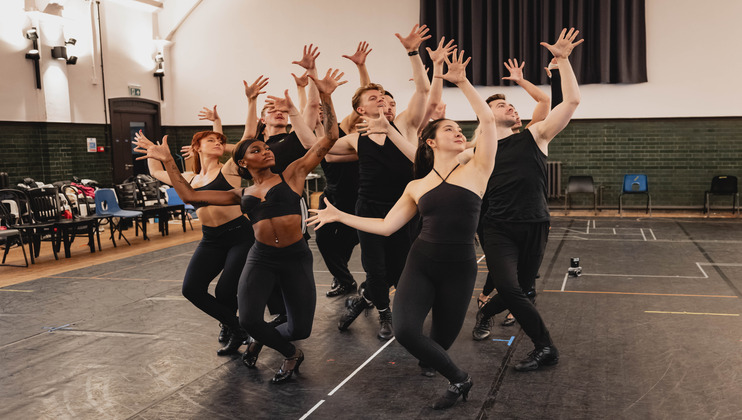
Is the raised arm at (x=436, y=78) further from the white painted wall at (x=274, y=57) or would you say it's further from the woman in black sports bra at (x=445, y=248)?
the white painted wall at (x=274, y=57)

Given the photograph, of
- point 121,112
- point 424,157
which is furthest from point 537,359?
point 121,112

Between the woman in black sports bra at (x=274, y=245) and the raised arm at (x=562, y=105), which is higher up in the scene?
the raised arm at (x=562, y=105)

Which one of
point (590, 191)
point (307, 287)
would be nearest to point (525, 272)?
point (307, 287)

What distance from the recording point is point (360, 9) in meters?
14.3

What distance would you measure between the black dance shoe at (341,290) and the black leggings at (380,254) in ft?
4.75

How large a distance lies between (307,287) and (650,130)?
36.4 ft

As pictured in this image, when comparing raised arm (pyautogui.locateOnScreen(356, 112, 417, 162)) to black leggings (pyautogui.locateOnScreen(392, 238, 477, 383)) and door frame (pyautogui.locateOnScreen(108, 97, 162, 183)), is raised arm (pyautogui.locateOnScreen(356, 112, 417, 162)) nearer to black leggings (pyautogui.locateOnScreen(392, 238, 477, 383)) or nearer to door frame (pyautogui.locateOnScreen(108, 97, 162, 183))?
black leggings (pyautogui.locateOnScreen(392, 238, 477, 383))

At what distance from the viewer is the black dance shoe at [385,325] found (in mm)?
4634

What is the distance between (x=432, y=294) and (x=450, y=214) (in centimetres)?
41

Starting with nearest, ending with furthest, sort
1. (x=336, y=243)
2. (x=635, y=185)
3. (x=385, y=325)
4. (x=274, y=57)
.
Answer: (x=385, y=325), (x=336, y=243), (x=635, y=185), (x=274, y=57)

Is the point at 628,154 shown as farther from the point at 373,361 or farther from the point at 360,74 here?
the point at 373,361

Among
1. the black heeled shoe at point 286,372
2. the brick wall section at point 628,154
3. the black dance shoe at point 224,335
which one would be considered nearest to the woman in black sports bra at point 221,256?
the black dance shoe at point 224,335

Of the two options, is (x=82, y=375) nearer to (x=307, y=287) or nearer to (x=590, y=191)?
(x=307, y=287)

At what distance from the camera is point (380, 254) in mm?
4441
